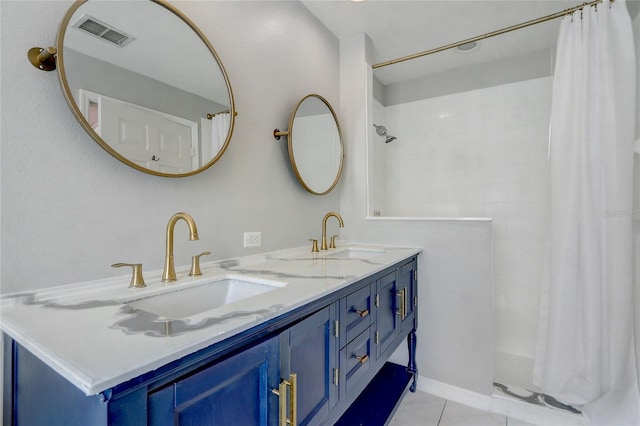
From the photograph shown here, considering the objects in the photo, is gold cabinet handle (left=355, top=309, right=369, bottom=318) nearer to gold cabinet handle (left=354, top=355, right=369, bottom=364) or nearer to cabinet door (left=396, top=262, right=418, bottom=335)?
gold cabinet handle (left=354, top=355, right=369, bottom=364)

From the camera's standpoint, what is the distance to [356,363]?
124 cm

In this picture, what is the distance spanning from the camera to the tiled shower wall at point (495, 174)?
248 centimetres

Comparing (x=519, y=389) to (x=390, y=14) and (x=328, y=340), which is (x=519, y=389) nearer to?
(x=328, y=340)

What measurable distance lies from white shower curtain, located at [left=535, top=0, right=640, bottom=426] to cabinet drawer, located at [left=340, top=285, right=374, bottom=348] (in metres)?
1.18

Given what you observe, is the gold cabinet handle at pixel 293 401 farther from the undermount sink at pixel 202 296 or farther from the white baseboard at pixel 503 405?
the white baseboard at pixel 503 405

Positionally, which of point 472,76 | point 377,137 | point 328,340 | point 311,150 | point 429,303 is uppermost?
point 472,76

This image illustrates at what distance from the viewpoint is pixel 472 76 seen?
275 cm

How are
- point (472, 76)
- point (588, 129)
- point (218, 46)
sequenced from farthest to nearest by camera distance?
point (472, 76), point (588, 129), point (218, 46)

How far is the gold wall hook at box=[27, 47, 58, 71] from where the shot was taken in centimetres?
88

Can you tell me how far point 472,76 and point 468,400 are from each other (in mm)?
2499

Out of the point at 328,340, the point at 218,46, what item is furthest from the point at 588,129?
the point at 218,46

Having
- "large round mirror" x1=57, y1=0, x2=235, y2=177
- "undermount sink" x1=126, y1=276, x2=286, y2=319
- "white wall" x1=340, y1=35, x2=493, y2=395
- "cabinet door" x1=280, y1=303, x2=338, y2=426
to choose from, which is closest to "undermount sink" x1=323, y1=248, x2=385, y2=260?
"white wall" x1=340, y1=35, x2=493, y2=395

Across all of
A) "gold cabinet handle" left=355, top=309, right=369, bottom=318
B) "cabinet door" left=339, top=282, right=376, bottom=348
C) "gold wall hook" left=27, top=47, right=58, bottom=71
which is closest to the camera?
"gold wall hook" left=27, top=47, right=58, bottom=71

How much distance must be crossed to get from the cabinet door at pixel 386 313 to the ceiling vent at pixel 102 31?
1.33m
